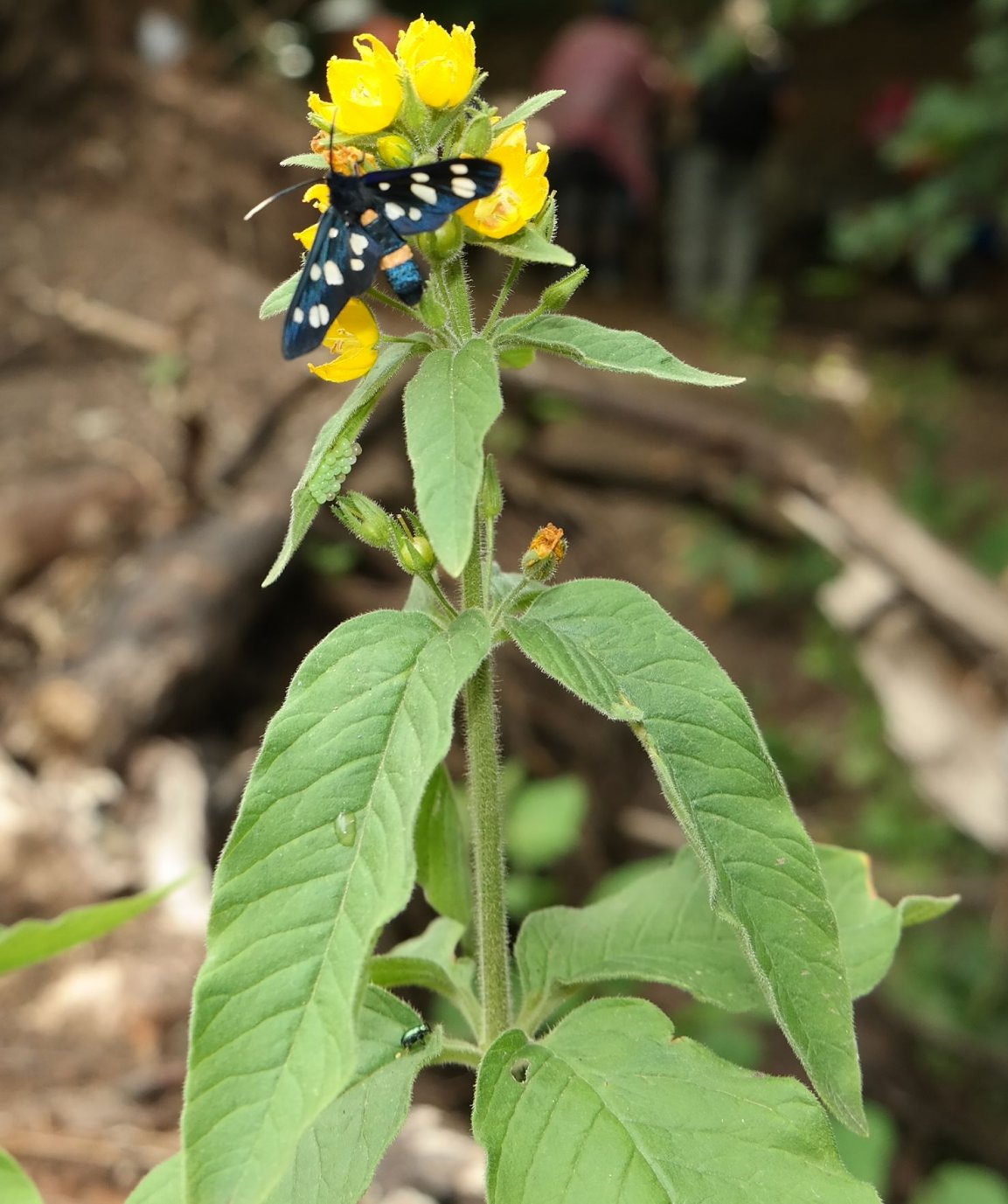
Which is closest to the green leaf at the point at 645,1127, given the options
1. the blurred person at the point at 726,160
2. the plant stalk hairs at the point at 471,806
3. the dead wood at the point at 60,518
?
the plant stalk hairs at the point at 471,806

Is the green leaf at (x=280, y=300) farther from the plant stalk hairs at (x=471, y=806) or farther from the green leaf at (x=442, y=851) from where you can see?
the green leaf at (x=442, y=851)

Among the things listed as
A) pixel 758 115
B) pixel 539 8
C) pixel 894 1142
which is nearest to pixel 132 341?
pixel 894 1142

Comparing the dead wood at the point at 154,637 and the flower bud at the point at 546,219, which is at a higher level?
the flower bud at the point at 546,219

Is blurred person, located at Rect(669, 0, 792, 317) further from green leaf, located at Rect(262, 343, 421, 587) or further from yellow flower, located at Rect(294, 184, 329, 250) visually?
green leaf, located at Rect(262, 343, 421, 587)

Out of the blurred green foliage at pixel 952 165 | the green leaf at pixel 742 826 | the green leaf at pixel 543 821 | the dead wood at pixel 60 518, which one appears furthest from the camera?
the blurred green foliage at pixel 952 165

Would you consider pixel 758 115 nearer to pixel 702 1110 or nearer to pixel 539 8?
pixel 539 8

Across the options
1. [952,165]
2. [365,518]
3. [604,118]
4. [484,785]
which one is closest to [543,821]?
[484,785]
